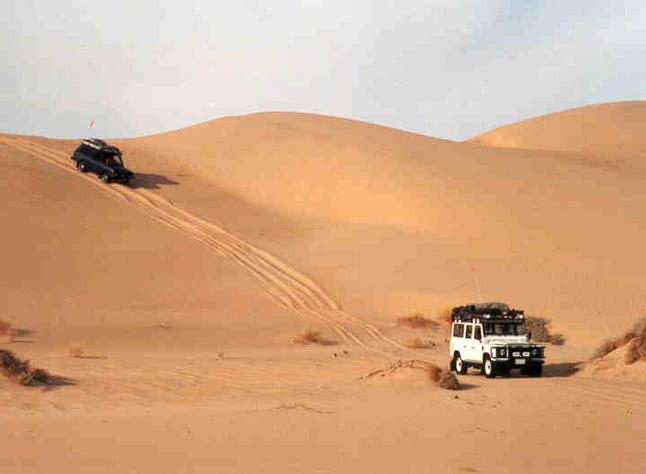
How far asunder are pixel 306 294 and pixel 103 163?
1648 centimetres

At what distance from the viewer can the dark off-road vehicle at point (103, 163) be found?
3569 centimetres

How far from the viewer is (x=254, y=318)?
73.6ft

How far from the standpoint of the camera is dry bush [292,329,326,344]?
20.3 metres

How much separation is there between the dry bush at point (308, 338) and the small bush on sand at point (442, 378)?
26.4 feet

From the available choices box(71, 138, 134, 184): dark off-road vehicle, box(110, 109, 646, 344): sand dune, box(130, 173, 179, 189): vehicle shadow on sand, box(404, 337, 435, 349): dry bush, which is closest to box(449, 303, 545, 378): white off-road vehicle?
box(404, 337, 435, 349): dry bush

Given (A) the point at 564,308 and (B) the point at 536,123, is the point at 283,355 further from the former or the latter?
(B) the point at 536,123

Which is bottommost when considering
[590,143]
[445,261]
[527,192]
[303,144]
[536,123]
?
[445,261]

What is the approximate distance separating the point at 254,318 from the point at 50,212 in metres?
13.0

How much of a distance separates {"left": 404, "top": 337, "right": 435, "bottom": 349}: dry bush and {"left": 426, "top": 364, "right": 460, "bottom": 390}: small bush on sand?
24.8ft

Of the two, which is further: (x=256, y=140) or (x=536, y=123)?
(x=536, y=123)

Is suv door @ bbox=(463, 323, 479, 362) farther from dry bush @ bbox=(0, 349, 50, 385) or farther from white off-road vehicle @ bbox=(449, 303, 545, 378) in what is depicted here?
dry bush @ bbox=(0, 349, 50, 385)

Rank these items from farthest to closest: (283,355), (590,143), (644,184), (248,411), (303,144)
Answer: (590,143), (303,144), (644,184), (283,355), (248,411)

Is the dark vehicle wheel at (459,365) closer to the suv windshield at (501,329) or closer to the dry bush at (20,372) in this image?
the suv windshield at (501,329)

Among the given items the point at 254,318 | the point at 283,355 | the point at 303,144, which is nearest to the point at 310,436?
the point at 283,355
